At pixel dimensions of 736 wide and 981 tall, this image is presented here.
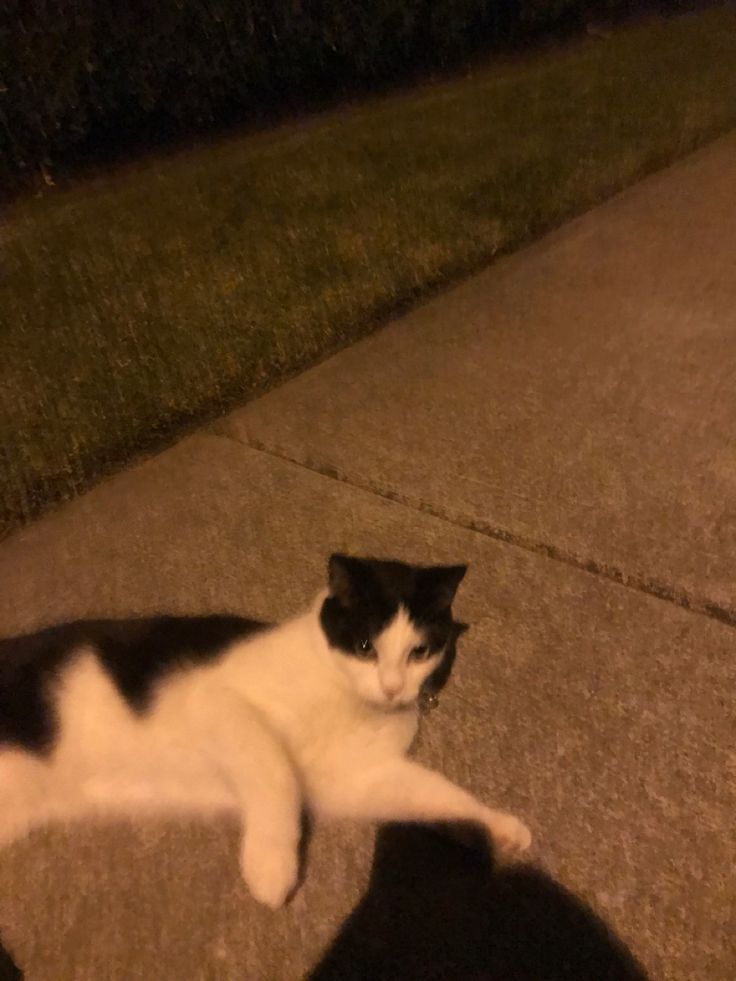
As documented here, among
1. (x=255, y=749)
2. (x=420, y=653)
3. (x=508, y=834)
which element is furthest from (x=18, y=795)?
(x=508, y=834)

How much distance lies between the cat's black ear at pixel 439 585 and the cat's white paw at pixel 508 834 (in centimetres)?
44

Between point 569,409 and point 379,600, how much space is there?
58.1 inches

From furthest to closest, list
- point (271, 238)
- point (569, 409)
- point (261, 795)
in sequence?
1. point (271, 238)
2. point (569, 409)
3. point (261, 795)

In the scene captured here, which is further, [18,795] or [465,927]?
[18,795]

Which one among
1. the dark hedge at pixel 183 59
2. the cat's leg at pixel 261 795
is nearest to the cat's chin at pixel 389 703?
the cat's leg at pixel 261 795

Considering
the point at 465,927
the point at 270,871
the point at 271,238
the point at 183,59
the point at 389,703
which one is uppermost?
the point at 183,59

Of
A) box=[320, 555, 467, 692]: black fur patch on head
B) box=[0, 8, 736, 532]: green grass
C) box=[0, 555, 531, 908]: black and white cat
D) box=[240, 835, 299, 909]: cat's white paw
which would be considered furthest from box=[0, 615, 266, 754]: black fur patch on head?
box=[0, 8, 736, 532]: green grass

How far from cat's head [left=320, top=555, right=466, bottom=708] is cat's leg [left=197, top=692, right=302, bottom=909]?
0.74ft

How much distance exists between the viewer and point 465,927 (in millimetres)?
1501

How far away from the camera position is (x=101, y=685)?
5.69 feet

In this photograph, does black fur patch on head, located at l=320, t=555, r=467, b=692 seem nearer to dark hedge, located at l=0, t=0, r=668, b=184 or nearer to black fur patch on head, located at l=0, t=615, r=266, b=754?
black fur patch on head, located at l=0, t=615, r=266, b=754

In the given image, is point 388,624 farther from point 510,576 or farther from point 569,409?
point 569,409

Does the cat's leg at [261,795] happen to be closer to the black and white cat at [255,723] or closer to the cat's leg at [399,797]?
the black and white cat at [255,723]

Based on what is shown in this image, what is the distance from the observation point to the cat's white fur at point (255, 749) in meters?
1.63
